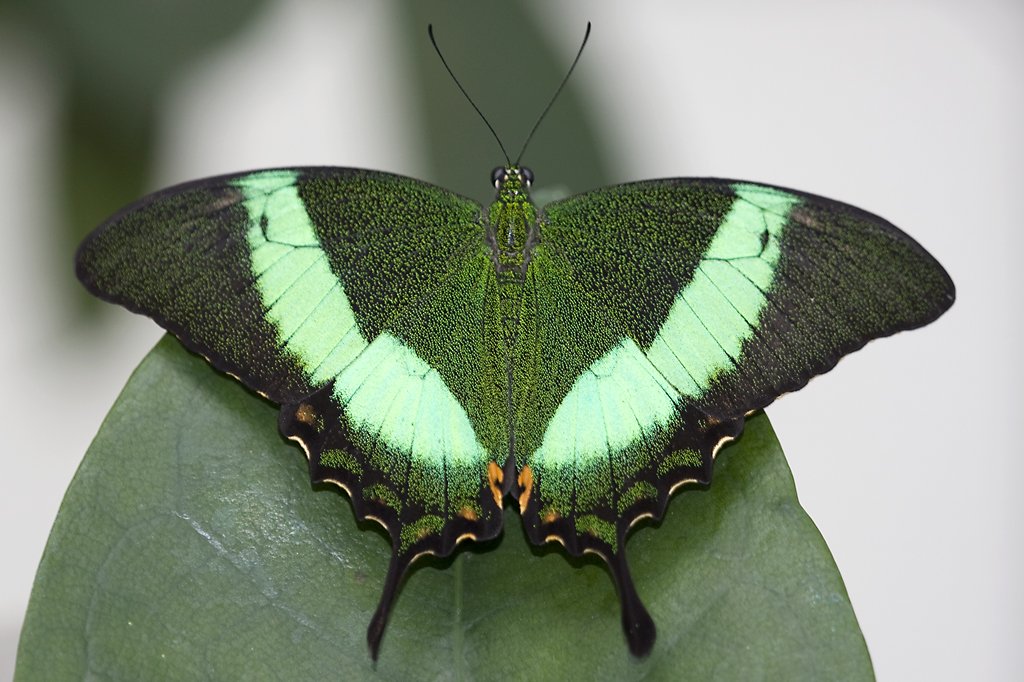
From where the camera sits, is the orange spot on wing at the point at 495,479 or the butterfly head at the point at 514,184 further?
the butterfly head at the point at 514,184

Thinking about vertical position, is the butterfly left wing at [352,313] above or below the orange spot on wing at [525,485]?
above

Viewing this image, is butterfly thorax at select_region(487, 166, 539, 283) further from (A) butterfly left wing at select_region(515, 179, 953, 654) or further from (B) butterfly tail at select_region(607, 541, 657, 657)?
(B) butterfly tail at select_region(607, 541, 657, 657)

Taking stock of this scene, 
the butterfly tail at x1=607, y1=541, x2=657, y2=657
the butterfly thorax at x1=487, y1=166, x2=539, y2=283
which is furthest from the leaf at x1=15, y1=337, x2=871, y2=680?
the butterfly thorax at x1=487, y1=166, x2=539, y2=283

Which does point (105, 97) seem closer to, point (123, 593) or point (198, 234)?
point (198, 234)

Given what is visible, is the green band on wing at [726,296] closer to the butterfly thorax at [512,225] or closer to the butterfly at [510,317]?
the butterfly at [510,317]

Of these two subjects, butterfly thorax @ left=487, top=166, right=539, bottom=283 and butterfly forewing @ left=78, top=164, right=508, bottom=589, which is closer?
butterfly forewing @ left=78, top=164, right=508, bottom=589

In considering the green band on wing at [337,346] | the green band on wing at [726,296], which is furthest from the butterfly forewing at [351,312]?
the green band on wing at [726,296]

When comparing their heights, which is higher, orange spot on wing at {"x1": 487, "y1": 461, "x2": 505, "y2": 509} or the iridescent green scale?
the iridescent green scale

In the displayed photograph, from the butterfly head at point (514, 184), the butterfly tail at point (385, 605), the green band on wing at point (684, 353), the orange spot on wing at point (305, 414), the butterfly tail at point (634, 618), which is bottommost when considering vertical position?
the butterfly tail at point (385, 605)
